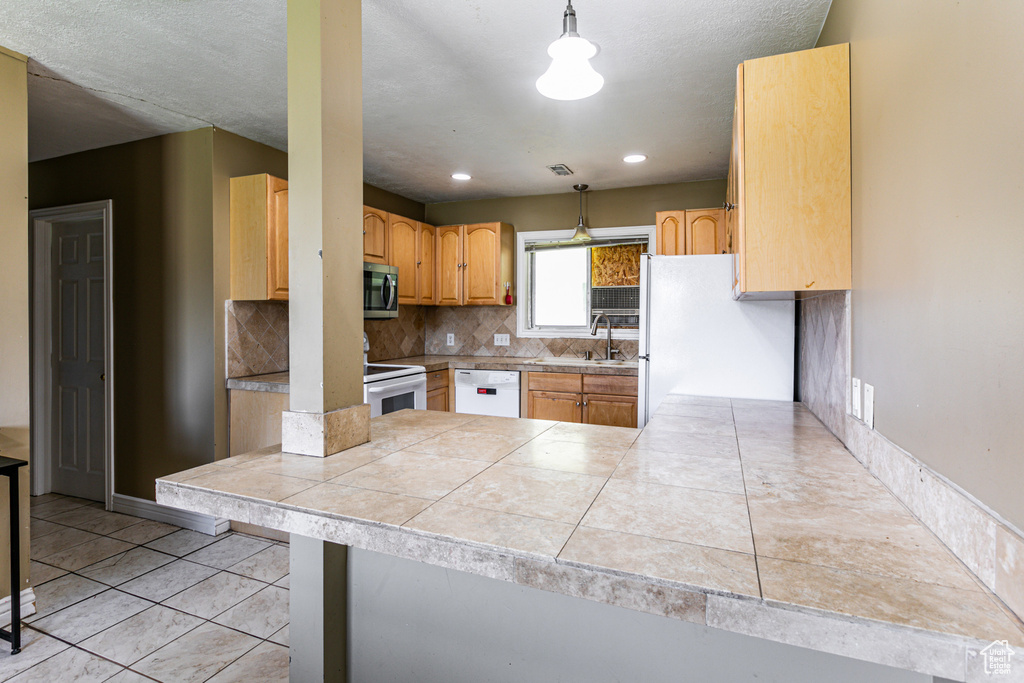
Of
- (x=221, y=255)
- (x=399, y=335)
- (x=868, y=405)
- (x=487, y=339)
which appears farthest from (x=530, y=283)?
(x=868, y=405)

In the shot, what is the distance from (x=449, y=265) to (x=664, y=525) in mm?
3969

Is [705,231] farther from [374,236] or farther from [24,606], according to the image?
[24,606]

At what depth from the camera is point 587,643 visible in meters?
1.18

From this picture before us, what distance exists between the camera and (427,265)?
4.64m

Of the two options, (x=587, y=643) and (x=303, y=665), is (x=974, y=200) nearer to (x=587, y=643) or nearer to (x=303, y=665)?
(x=587, y=643)

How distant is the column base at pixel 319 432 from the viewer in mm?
1388

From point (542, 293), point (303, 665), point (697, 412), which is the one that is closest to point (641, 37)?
point (697, 412)

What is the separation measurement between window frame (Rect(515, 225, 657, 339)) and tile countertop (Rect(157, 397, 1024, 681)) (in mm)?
2967

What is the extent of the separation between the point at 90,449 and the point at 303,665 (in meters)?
3.30

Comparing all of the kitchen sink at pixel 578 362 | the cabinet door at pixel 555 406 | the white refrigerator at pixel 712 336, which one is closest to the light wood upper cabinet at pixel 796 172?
the white refrigerator at pixel 712 336

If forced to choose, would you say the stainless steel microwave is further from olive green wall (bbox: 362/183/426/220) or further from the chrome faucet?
the chrome faucet

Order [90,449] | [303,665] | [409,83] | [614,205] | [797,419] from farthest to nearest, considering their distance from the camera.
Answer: [614,205], [90,449], [409,83], [797,419], [303,665]

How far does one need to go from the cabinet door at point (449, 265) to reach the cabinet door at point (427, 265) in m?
0.05

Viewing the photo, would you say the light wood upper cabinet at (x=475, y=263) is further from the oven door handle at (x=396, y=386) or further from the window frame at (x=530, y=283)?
the oven door handle at (x=396, y=386)
